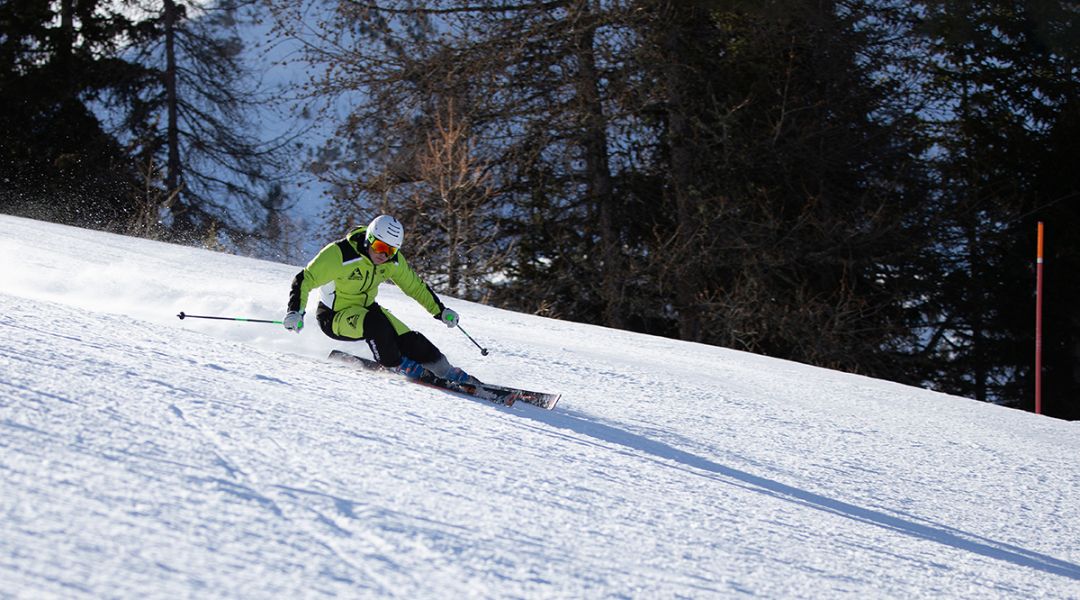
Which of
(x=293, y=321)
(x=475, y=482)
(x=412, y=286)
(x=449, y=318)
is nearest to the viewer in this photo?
(x=475, y=482)

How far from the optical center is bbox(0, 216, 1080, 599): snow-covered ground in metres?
2.77

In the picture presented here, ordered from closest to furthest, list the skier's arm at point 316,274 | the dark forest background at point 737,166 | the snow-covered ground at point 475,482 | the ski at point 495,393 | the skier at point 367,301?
the snow-covered ground at point 475,482 < the ski at point 495,393 < the skier's arm at point 316,274 < the skier at point 367,301 < the dark forest background at point 737,166

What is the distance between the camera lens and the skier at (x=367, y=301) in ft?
20.5

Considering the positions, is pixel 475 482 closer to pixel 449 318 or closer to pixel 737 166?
pixel 449 318

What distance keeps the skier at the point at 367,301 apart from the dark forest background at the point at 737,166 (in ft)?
27.6

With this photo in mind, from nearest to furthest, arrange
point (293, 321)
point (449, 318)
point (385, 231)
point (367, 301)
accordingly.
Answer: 1. point (293, 321)
2. point (385, 231)
3. point (367, 301)
4. point (449, 318)

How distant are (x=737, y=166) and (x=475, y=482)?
42.6 feet

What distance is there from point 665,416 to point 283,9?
42.1ft

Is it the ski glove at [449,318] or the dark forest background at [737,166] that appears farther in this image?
the dark forest background at [737,166]

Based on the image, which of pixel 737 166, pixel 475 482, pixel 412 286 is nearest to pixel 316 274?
pixel 412 286

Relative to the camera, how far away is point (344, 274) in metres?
6.30

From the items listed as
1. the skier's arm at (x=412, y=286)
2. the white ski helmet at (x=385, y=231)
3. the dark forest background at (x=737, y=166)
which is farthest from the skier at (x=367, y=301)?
the dark forest background at (x=737, y=166)

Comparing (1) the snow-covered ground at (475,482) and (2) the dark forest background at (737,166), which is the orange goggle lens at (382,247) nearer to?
(1) the snow-covered ground at (475,482)

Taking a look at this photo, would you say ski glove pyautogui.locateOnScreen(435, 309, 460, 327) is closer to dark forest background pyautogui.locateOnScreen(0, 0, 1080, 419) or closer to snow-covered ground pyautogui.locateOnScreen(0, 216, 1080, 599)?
snow-covered ground pyautogui.locateOnScreen(0, 216, 1080, 599)
